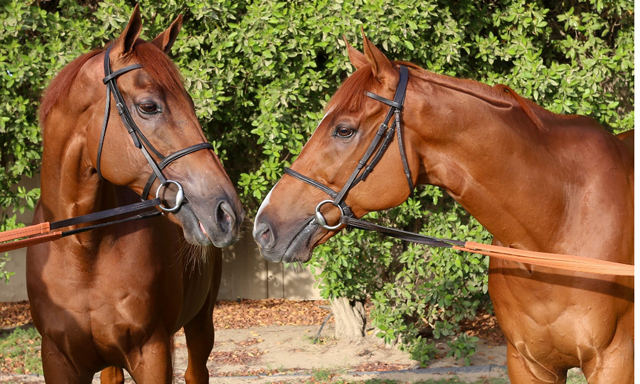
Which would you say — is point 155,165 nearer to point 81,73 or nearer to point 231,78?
point 81,73

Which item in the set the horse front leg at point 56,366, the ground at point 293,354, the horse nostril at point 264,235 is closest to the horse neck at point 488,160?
the horse nostril at point 264,235

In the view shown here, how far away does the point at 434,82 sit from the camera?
9.31ft

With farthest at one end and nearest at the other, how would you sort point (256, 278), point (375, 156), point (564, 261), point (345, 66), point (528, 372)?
1. point (256, 278)
2. point (345, 66)
3. point (528, 372)
4. point (375, 156)
5. point (564, 261)

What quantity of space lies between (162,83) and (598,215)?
2026 millimetres

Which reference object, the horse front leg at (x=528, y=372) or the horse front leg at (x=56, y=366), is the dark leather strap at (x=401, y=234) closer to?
the horse front leg at (x=528, y=372)

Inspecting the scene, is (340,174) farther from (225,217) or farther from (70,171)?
(70,171)

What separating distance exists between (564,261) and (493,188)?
43cm

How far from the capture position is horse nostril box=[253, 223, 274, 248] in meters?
2.81

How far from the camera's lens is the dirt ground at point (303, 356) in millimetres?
5738

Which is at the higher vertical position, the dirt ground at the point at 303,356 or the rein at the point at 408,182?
the rein at the point at 408,182

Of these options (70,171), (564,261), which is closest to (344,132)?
(564,261)

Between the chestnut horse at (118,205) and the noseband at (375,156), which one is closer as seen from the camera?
the noseband at (375,156)

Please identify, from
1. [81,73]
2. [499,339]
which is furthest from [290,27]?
[499,339]

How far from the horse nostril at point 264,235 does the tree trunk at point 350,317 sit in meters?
3.97
